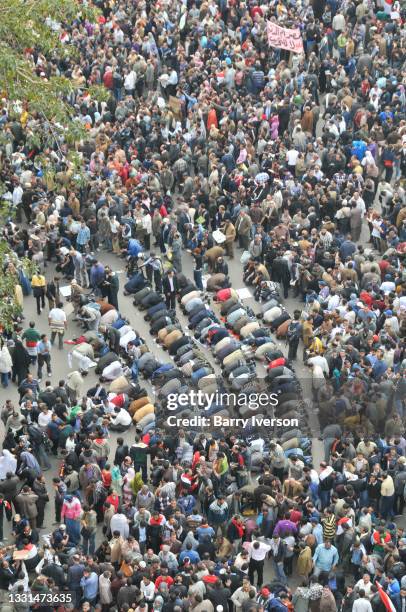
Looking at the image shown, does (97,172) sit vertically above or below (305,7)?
below

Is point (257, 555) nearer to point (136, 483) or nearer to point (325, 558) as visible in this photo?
point (325, 558)

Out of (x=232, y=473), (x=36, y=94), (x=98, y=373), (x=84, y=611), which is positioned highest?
(x=36, y=94)

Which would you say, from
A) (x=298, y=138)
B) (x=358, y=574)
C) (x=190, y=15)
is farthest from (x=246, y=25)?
(x=358, y=574)

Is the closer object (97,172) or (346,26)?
(97,172)

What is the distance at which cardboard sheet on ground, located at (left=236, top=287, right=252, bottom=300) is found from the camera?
120 feet

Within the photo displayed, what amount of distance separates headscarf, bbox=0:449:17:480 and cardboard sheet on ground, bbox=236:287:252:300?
8.55 m

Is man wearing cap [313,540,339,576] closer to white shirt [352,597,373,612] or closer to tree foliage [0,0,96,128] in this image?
white shirt [352,597,373,612]

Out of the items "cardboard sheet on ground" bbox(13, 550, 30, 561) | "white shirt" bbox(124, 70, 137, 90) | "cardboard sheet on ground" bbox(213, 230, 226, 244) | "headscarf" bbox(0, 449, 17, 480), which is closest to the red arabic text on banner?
"white shirt" bbox(124, 70, 137, 90)

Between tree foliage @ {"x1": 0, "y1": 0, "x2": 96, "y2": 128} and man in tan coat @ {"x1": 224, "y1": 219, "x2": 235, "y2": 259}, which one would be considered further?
man in tan coat @ {"x1": 224, "y1": 219, "x2": 235, "y2": 259}

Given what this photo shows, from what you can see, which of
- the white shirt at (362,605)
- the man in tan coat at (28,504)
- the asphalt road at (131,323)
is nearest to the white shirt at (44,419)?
the asphalt road at (131,323)

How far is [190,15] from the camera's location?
152 feet

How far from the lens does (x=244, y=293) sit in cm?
3688

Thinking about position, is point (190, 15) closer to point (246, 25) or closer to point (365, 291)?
point (246, 25)

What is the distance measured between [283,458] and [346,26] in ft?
62.3
